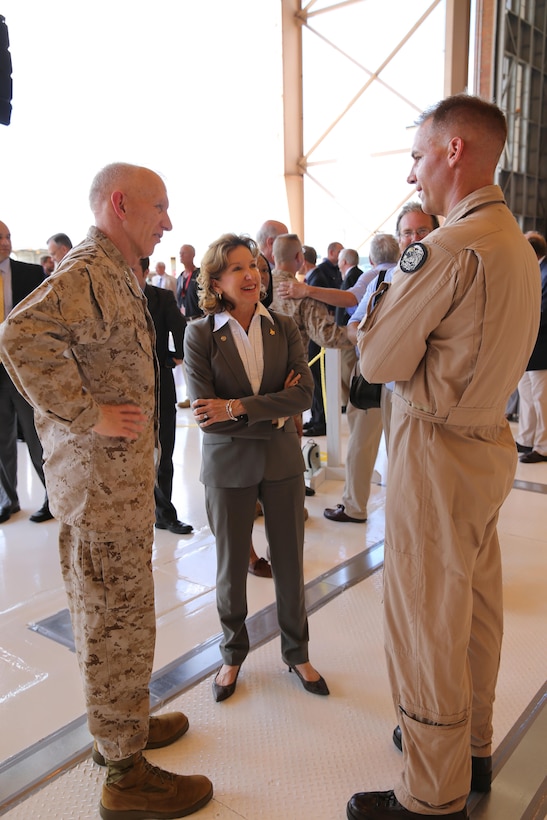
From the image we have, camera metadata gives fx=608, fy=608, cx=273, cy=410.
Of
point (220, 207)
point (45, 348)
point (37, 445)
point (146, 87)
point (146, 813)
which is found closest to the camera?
point (45, 348)

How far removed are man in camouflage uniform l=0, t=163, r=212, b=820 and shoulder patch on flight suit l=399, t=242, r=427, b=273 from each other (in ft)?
2.20

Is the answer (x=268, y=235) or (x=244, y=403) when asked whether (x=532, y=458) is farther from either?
(x=244, y=403)

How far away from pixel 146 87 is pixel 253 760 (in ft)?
30.8

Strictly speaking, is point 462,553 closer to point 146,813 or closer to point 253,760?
point 253,760

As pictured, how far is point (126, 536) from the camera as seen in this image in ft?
5.25

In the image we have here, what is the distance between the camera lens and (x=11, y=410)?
4051mm

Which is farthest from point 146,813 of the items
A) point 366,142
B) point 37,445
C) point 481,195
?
point 366,142

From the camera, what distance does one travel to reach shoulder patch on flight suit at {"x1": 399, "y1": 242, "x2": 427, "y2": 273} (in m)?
1.41

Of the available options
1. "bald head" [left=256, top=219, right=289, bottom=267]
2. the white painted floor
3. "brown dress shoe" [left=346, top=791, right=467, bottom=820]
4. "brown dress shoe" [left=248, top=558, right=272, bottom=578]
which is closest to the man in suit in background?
"bald head" [left=256, top=219, right=289, bottom=267]

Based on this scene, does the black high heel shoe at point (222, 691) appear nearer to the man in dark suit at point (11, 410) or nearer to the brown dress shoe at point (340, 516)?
the brown dress shoe at point (340, 516)

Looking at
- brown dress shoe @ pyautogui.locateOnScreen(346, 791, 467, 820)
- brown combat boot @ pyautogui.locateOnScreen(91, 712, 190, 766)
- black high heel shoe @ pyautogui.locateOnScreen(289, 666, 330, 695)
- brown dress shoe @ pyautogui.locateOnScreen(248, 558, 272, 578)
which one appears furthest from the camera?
brown dress shoe @ pyautogui.locateOnScreen(248, 558, 272, 578)

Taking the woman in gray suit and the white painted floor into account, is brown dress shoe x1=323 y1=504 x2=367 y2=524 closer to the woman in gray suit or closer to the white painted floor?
the white painted floor

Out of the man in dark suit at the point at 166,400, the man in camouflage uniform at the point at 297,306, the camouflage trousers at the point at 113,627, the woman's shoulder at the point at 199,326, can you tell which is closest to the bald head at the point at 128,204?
the woman's shoulder at the point at 199,326

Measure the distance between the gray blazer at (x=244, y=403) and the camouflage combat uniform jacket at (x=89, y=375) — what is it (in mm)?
476
